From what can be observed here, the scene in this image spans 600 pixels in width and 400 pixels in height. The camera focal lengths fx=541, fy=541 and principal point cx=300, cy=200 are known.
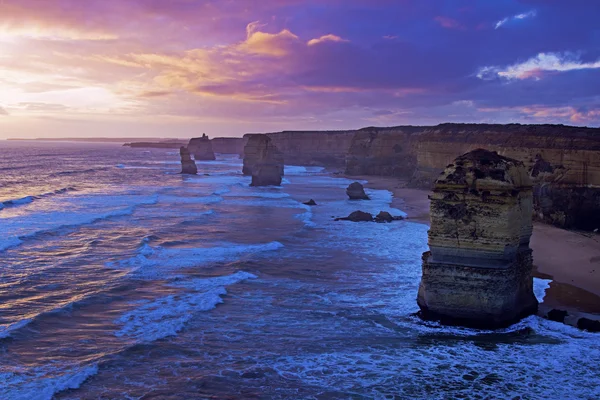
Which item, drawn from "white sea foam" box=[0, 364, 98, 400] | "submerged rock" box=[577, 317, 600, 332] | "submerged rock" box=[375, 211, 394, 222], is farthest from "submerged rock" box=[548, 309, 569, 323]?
"submerged rock" box=[375, 211, 394, 222]

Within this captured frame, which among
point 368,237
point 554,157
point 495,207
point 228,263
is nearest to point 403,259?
point 368,237

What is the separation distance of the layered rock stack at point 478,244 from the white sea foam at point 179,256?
976cm

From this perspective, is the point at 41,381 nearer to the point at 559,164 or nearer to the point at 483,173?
the point at 483,173

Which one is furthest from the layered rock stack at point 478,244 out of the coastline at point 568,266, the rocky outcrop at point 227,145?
the rocky outcrop at point 227,145

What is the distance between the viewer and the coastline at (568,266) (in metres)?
14.8

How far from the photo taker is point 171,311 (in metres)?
14.3

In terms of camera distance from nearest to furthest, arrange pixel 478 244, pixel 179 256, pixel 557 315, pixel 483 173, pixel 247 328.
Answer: pixel 483 173, pixel 478 244, pixel 247 328, pixel 557 315, pixel 179 256

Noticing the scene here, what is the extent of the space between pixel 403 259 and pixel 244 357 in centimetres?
1081

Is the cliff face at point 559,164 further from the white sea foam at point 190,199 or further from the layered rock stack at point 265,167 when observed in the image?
the white sea foam at point 190,199

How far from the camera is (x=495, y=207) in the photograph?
12266mm

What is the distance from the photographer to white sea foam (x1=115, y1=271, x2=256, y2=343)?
1274 centimetres

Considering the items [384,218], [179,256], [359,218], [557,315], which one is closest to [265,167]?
[359,218]

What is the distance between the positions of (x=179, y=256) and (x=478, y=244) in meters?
12.4

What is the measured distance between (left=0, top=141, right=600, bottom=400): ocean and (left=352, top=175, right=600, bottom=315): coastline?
926 mm
